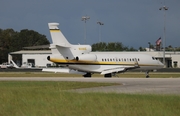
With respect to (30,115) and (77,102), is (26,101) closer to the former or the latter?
(77,102)

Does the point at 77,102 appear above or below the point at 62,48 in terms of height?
below

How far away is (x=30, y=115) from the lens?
1570 centimetres

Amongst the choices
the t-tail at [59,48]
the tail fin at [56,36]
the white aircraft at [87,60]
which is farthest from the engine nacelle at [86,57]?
the tail fin at [56,36]

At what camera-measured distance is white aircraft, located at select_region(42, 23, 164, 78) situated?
5400 cm

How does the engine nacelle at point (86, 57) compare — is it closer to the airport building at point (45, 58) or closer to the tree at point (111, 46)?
the airport building at point (45, 58)

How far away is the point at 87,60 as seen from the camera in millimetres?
55250

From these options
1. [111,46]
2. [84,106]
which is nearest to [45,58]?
[111,46]

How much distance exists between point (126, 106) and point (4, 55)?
467 feet

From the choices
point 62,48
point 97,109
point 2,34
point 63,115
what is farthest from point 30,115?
point 2,34

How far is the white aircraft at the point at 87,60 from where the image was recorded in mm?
54000

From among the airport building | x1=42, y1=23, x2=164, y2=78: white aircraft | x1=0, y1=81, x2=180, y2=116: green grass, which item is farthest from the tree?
x1=0, y1=81, x2=180, y2=116: green grass

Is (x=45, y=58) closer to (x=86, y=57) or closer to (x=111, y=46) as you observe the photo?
(x=111, y=46)

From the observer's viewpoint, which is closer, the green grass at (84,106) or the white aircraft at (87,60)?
the green grass at (84,106)

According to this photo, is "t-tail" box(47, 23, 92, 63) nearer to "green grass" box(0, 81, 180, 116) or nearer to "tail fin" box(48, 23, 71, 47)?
"tail fin" box(48, 23, 71, 47)
